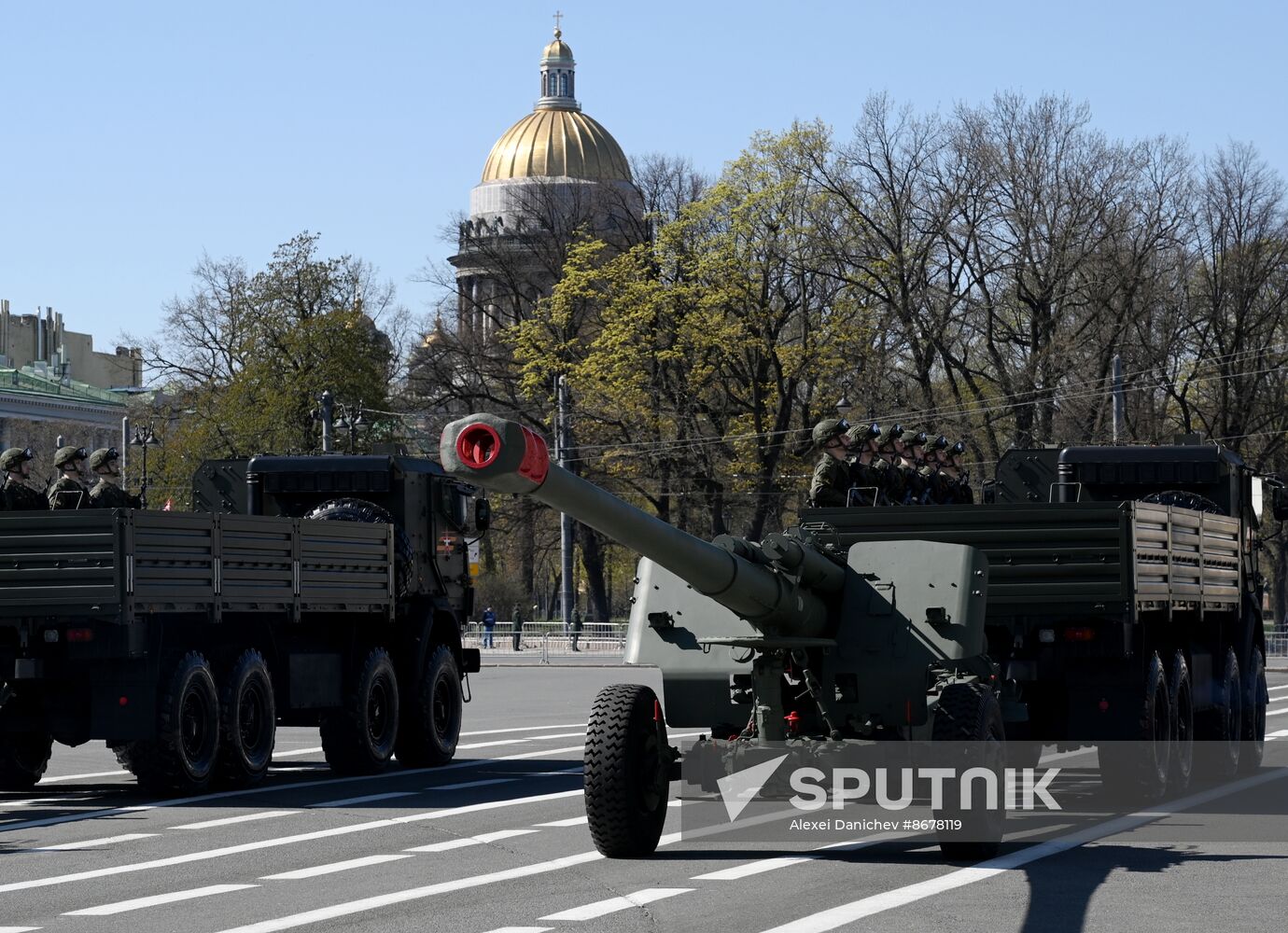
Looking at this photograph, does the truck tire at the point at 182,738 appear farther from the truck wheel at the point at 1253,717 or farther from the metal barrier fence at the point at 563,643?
the metal barrier fence at the point at 563,643

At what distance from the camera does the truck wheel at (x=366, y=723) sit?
1980 cm

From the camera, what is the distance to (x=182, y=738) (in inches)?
675

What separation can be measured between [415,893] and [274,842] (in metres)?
2.67

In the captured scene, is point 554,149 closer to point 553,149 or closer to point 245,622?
point 553,149

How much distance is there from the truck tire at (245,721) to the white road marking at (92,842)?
2.99 metres

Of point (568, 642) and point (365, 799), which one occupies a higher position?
point (568, 642)

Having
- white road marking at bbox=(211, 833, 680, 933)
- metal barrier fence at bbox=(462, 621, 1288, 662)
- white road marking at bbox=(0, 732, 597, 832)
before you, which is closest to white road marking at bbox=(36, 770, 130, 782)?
white road marking at bbox=(0, 732, 597, 832)

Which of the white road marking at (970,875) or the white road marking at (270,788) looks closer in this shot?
the white road marking at (970,875)

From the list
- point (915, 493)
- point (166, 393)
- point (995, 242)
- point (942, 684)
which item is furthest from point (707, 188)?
point (942, 684)

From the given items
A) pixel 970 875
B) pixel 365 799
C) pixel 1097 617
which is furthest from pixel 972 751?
pixel 365 799

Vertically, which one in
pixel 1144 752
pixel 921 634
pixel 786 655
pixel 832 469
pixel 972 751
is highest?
pixel 832 469

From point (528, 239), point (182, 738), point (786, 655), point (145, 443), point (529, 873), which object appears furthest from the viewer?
point (528, 239)

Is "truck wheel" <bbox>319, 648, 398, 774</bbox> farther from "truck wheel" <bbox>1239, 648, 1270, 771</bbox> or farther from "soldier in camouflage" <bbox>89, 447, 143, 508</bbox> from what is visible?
"truck wheel" <bbox>1239, 648, 1270, 771</bbox>

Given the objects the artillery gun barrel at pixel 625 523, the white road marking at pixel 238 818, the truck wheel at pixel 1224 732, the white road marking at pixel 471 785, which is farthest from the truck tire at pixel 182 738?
the truck wheel at pixel 1224 732
